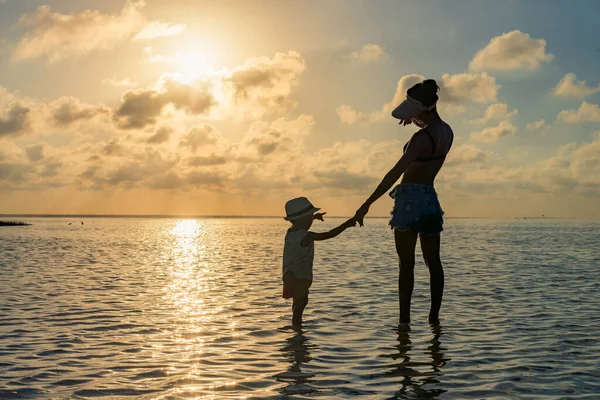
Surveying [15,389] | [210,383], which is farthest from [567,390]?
[15,389]

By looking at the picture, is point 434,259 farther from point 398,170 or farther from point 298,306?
point 298,306

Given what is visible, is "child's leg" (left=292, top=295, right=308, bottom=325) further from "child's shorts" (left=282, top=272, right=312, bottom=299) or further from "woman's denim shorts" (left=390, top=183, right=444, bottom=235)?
"woman's denim shorts" (left=390, top=183, right=444, bottom=235)

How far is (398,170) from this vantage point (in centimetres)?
761

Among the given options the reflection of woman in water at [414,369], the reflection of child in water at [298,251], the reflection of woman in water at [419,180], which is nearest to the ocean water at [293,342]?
the reflection of woman in water at [414,369]

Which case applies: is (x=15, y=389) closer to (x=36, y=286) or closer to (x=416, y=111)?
(x=416, y=111)

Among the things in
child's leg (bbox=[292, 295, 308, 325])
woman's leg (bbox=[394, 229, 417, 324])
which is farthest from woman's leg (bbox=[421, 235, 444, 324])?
child's leg (bbox=[292, 295, 308, 325])

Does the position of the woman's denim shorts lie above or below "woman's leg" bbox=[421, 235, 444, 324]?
above

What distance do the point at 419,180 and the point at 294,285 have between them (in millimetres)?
2176

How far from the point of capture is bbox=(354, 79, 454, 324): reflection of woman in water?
7.66 m

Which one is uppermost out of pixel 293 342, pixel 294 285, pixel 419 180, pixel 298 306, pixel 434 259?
pixel 419 180

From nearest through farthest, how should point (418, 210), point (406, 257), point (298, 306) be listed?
1. point (418, 210)
2. point (406, 257)
3. point (298, 306)

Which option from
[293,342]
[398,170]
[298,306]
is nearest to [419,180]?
[398,170]

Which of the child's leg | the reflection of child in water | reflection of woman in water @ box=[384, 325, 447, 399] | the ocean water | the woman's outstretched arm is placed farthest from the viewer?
the child's leg

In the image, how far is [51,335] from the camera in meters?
8.13
